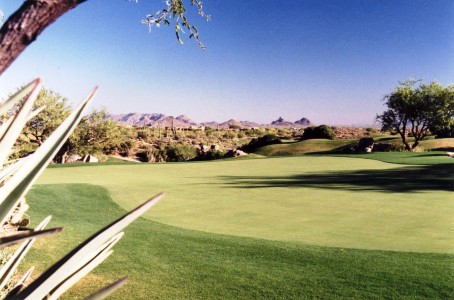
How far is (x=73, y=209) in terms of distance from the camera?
9375mm

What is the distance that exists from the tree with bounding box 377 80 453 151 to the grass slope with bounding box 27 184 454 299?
32.3 metres

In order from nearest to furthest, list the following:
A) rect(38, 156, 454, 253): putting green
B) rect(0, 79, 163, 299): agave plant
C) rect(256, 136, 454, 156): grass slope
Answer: rect(0, 79, 163, 299): agave plant → rect(38, 156, 454, 253): putting green → rect(256, 136, 454, 156): grass slope

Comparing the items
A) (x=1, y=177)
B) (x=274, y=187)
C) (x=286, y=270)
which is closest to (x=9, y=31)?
(x=1, y=177)

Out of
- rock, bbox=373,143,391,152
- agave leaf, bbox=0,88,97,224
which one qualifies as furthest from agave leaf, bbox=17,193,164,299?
rock, bbox=373,143,391,152

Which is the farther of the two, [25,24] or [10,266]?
[10,266]

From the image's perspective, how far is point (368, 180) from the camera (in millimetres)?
14805

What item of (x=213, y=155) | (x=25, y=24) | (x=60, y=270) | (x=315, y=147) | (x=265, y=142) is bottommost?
(x=213, y=155)

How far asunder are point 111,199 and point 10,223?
216 inches

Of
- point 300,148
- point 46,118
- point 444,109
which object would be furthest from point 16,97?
point 444,109

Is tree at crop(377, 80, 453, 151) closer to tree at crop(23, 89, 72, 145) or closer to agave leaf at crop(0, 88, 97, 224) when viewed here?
tree at crop(23, 89, 72, 145)

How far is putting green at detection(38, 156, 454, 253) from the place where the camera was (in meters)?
7.16

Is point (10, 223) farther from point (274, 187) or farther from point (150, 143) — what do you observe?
point (150, 143)

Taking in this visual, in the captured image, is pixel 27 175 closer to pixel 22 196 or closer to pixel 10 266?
pixel 22 196

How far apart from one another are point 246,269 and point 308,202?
5.51 metres
